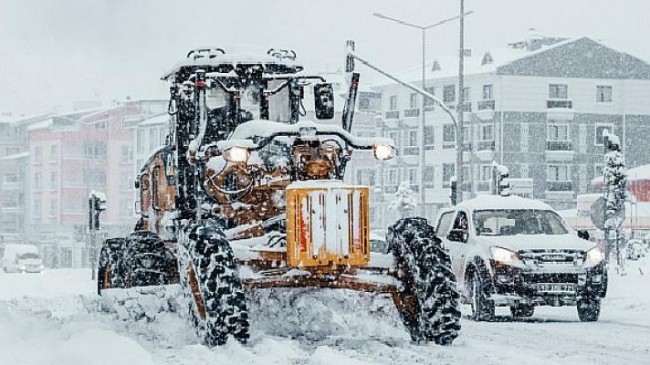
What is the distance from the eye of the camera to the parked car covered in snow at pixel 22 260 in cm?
6084

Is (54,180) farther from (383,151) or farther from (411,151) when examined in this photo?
(383,151)

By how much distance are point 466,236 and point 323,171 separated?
564 cm

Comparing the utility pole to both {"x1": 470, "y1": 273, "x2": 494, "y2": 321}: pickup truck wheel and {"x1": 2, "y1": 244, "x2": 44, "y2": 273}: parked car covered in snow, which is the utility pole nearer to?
{"x1": 470, "y1": 273, "x2": 494, "y2": 321}: pickup truck wheel

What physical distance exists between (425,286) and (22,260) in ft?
172

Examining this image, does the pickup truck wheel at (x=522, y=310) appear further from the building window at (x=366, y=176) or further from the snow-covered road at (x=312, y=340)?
the building window at (x=366, y=176)

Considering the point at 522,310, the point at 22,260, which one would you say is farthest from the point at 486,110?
the point at 522,310

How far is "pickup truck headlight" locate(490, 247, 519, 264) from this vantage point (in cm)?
1587

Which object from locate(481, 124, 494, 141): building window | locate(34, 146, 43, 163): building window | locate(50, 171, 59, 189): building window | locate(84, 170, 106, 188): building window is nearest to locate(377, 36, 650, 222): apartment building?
locate(481, 124, 494, 141): building window

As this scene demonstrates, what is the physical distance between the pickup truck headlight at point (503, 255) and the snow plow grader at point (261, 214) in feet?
11.5

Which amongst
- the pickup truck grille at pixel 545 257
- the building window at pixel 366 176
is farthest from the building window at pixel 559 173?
the pickup truck grille at pixel 545 257

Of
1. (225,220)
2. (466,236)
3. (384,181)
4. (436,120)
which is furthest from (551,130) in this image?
(225,220)

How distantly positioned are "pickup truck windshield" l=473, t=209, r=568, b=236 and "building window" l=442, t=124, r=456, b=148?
63663 mm

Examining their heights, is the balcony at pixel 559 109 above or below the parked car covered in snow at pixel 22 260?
above

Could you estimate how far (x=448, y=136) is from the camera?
3206 inches
